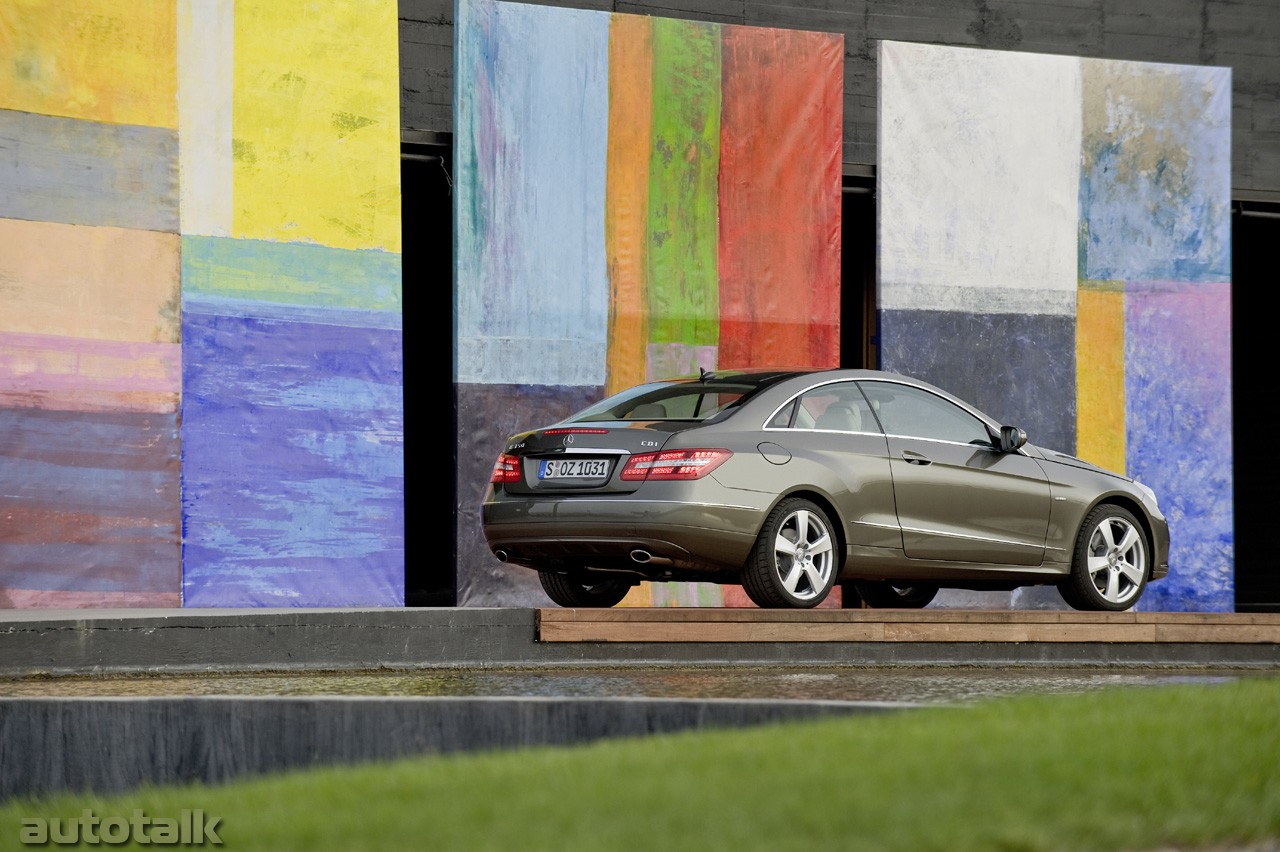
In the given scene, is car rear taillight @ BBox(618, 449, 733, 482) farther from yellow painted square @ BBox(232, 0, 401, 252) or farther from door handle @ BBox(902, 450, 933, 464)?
yellow painted square @ BBox(232, 0, 401, 252)

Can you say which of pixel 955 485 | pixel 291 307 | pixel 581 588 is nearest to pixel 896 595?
pixel 955 485

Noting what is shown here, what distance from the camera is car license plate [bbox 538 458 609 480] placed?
33.6ft

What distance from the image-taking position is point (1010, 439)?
1152 cm

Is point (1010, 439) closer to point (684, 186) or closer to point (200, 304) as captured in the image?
point (684, 186)

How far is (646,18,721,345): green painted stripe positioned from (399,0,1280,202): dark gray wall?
6.20 ft

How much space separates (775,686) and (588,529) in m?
1.91

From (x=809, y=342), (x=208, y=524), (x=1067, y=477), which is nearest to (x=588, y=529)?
(x=1067, y=477)

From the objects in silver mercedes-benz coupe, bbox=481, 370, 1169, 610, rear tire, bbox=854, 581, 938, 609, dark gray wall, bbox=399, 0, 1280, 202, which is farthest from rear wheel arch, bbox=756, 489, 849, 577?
dark gray wall, bbox=399, 0, 1280, 202

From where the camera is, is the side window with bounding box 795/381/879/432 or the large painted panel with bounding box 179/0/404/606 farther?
the large painted panel with bounding box 179/0/404/606

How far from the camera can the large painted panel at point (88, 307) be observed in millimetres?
13625

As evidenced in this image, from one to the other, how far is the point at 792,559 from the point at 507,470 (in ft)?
5.48

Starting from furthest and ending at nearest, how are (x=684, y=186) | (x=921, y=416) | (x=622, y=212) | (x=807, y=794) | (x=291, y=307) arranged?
(x=684, y=186), (x=622, y=212), (x=291, y=307), (x=921, y=416), (x=807, y=794)

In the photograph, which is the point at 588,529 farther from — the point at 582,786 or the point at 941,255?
the point at 941,255

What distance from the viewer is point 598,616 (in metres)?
10.2
